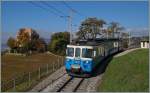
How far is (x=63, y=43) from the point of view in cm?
5862

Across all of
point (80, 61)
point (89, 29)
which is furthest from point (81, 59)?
point (89, 29)

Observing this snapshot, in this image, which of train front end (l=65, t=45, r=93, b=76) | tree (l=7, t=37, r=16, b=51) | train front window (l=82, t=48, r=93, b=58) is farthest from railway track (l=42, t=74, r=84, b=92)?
tree (l=7, t=37, r=16, b=51)

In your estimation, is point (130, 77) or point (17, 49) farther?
point (17, 49)

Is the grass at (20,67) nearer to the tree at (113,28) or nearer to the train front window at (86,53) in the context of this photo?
the train front window at (86,53)

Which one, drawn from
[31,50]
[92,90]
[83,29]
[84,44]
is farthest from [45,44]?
[92,90]

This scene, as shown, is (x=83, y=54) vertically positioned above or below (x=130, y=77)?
above

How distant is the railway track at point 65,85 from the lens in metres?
17.3

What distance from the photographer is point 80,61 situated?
2161cm

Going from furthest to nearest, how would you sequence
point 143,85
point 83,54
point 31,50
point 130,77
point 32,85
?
point 31,50 → point 83,54 → point 130,77 → point 32,85 → point 143,85

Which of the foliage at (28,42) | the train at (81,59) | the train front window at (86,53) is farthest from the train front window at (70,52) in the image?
the foliage at (28,42)

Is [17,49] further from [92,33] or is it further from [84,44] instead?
[84,44]

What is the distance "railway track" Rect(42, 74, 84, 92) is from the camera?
17.3 m

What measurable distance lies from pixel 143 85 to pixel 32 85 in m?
6.72

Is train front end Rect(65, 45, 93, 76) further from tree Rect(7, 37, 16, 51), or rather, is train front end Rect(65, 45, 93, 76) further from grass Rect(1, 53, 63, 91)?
Answer: tree Rect(7, 37, 16, 51)
